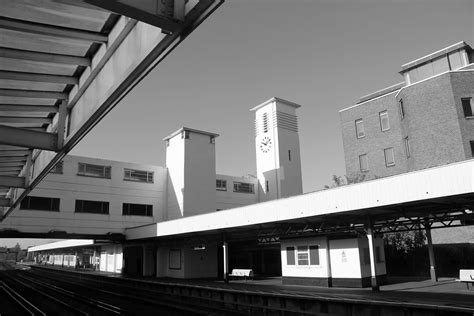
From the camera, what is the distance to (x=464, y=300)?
46.6 feet

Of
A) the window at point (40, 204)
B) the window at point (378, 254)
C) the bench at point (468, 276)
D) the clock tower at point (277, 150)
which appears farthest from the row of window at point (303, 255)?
Answer: the window at point (40, 204)

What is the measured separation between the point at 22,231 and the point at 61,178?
5410 mm

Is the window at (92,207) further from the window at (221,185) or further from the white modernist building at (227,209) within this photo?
the window at (221,185)

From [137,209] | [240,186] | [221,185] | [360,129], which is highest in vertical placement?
[360,129]

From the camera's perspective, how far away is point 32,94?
6734 mm

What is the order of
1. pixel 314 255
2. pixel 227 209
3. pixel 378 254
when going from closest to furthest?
pixel 378 254
pixel 314 255
pixel 227 209

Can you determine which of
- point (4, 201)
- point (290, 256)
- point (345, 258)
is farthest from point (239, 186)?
point (4, 201)

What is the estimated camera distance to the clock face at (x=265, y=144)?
46.5m

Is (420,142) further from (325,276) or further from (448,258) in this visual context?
(325,276)

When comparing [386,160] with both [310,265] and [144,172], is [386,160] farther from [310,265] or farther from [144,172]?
[144,172]

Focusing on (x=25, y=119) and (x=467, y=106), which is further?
(x=467, y=106)

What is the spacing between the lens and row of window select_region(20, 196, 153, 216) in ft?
105

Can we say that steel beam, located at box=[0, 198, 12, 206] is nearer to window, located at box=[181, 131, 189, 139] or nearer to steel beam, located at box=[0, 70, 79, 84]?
steel beam, located at box=[0, 70, 79, 84]

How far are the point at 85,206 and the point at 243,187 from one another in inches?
753
